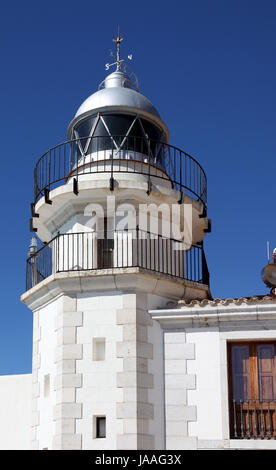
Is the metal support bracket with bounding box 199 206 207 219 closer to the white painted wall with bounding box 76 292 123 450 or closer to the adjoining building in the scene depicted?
the adjoining building

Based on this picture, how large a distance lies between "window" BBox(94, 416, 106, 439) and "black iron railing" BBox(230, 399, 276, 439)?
2626 mm

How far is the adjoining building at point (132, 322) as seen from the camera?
17578mm

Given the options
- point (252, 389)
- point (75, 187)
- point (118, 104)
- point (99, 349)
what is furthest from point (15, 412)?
point (118, 104)

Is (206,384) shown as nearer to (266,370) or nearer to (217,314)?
(266,370)

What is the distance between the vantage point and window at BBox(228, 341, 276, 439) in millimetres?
17500

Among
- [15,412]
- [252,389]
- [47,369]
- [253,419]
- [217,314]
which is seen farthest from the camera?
[15,412]

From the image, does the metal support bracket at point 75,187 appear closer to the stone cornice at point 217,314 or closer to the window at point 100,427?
the stone cornice at point 217,314

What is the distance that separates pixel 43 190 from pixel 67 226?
1003mm

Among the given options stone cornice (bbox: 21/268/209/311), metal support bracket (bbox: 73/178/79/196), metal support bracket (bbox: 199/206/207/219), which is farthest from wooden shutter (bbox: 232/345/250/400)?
metal support bracket (bbox: 73/178/79/196)

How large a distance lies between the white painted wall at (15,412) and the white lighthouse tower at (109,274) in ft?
7.41

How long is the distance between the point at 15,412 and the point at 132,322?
5.40 m

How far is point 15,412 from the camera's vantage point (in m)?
21.6

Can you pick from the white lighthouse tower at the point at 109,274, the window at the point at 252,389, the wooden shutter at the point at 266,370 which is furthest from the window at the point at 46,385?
the wooden shutter at the point at 266,370
